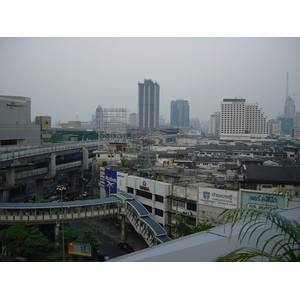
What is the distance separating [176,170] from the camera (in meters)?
7.79

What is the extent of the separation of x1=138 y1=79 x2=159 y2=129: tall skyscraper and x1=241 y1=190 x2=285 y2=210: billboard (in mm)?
36287

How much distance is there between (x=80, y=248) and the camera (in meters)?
4.92

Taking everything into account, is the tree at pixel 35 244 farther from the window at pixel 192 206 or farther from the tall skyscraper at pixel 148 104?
the tall skyscraper at pixel 148 104

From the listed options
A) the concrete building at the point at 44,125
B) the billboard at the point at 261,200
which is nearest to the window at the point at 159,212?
the billboard at the point at 261,200

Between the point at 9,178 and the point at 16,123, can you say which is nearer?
the point at 9,178

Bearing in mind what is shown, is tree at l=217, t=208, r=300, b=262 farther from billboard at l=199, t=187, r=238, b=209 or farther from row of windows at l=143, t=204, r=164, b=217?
row of windows at l=143, t=204, r=164, b=217

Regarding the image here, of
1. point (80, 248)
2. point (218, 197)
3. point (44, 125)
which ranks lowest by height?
point (80, 248)

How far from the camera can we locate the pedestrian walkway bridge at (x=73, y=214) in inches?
218

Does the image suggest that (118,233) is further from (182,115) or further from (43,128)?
(182,115)

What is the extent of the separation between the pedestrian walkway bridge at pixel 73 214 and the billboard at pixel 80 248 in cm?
61

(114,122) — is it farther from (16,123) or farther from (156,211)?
(156,211)

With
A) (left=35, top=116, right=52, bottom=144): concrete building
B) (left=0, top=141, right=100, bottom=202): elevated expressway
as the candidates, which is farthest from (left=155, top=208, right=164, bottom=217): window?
(left=35, top=116, right=52, bottom=144): concrete building

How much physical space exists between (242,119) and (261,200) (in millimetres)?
31333

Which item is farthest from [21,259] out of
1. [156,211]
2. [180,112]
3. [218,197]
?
[180,112]
